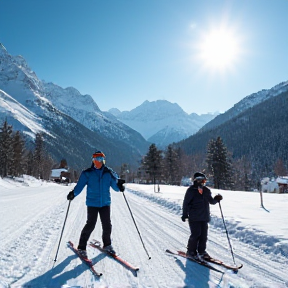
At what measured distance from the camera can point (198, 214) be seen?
519 cm

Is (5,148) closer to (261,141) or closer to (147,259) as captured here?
(147,259)

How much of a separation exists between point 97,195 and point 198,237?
2255 millimetres

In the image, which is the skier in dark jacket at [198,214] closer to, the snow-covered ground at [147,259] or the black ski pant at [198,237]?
the black ski pant at [198,237]

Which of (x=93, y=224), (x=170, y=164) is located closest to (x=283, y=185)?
(x=170, y=164)

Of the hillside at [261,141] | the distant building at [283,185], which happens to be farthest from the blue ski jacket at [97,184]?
the hillside at [261,141]

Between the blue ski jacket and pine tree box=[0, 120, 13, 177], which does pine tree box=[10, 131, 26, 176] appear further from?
the blue ski jacket

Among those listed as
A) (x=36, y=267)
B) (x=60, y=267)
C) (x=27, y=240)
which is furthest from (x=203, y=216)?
(x=27, y=240)

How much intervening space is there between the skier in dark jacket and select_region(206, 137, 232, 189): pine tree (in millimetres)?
39794

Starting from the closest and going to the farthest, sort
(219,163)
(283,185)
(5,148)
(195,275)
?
(195,275), (219,163), (5,148), (283,185)

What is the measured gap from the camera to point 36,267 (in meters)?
4.64

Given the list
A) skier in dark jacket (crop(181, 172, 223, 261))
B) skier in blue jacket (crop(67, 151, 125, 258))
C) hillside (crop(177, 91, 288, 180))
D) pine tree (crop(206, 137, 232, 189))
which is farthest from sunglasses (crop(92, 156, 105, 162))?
hillside (crop(177, 91, 288, 180))

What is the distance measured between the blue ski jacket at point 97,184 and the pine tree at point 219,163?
4013 cm

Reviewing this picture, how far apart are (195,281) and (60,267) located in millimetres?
2400

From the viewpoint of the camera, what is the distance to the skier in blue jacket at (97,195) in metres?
5.41
